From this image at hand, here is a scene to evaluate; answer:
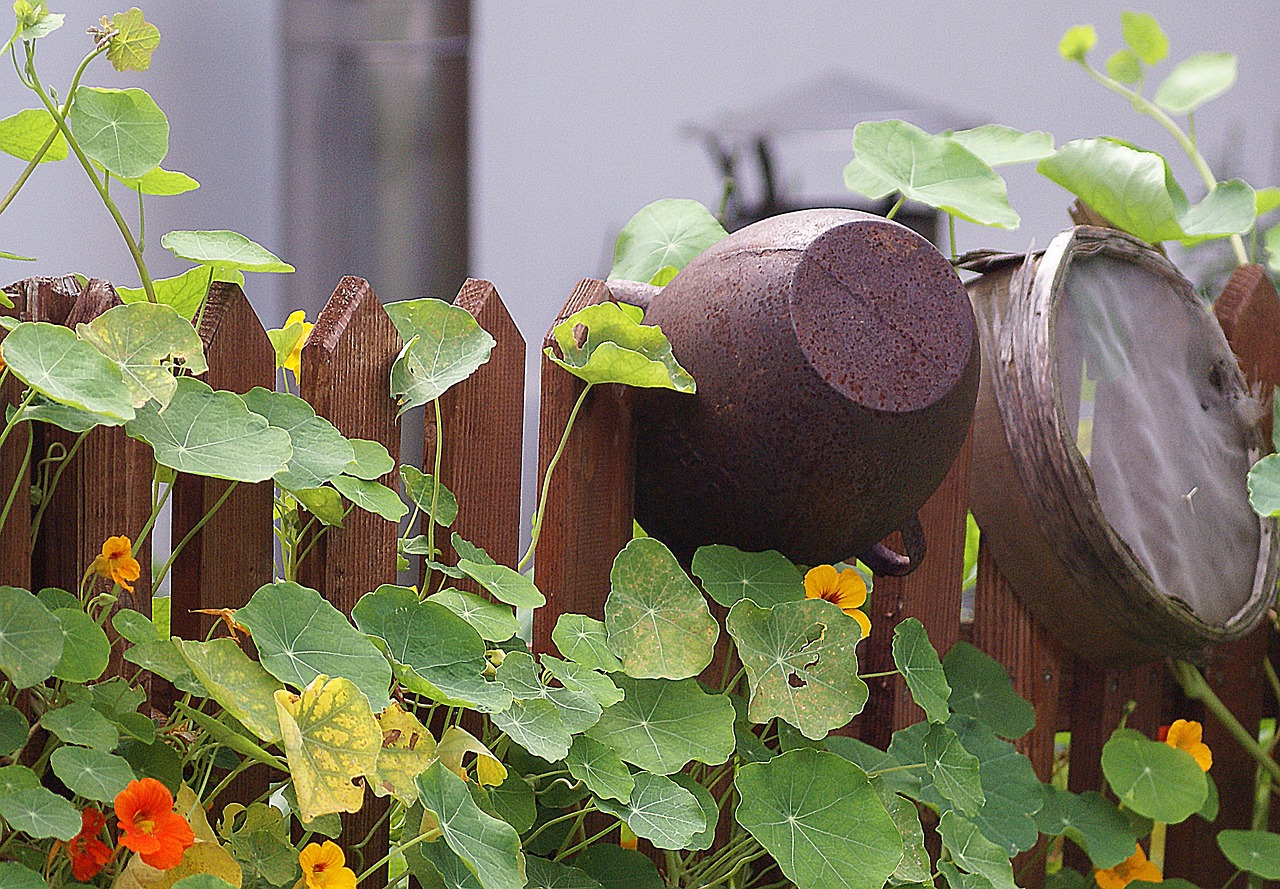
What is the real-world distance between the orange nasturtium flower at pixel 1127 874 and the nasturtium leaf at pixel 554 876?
0.59m

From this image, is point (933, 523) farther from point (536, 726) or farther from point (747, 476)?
point (536, 726)

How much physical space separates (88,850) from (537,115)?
2751mm

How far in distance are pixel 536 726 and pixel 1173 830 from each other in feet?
3.15

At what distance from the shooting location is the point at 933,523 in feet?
3.58

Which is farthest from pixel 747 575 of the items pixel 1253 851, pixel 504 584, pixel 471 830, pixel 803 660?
pixel 1253 851

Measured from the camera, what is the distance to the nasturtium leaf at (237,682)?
623 mm

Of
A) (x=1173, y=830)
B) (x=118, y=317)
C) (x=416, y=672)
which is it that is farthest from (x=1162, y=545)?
(x=118, y=317)

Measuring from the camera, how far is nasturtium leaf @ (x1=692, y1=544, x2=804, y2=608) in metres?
0.85

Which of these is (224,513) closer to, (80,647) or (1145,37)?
(80,647)

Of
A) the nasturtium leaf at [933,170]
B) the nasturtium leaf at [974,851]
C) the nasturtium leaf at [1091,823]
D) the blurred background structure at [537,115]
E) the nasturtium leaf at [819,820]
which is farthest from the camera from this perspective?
the blurred background structure at [537,115]

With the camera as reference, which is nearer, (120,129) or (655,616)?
(120,129)

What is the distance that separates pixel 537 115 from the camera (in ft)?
10.4

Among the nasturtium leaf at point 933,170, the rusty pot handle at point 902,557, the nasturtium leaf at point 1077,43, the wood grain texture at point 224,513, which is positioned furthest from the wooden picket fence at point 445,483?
the nasturtium leaf at point 1077,43

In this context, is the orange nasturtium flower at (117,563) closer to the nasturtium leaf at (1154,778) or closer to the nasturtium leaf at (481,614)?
the nasturtium leaf at (481,614)
